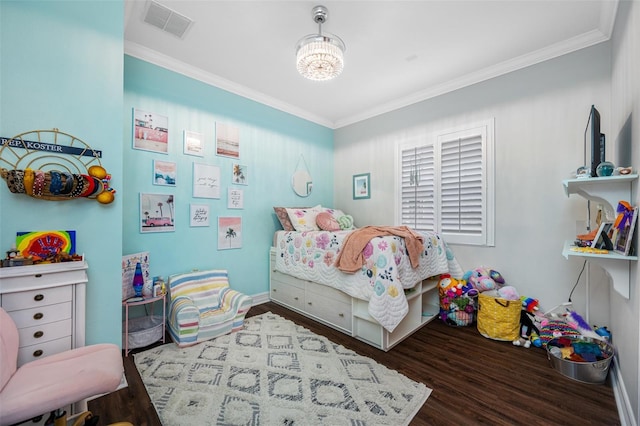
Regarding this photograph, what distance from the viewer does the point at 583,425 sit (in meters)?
1.47

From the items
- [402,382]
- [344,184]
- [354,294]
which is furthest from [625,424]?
[344,184]

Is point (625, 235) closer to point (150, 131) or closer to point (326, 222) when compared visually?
point (326, 222)

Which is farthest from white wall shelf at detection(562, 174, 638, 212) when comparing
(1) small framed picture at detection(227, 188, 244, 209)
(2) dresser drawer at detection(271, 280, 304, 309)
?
(1) small framed picture at detection(227, 188, 244, 209)

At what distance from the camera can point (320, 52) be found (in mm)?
2029

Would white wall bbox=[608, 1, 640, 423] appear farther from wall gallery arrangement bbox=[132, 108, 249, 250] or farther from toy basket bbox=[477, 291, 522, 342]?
wall gallery arrangement bbox=[132, 108, 249, 250]

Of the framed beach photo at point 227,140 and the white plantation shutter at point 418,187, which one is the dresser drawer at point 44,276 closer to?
the framed beach photo at point 227,140

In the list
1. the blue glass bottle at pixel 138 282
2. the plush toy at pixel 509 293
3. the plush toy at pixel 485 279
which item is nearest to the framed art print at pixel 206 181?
the blue glass bottle at pixel 138 282

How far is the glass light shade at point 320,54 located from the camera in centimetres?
204

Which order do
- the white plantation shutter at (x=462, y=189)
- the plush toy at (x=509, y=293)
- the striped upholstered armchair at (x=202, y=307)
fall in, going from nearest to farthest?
the striped upholstered armchair at (x=202, y=307), the plush toy at (x=509, y=293), the white plantation shutter at (x=462, y=189)

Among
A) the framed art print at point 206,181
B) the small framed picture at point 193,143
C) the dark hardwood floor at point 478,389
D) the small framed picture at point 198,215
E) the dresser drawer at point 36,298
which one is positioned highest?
the small framed picture at point 193,143

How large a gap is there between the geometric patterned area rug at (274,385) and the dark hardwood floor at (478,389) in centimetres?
9

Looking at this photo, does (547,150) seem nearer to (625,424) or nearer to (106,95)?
(625,424)

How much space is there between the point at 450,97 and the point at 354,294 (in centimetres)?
269

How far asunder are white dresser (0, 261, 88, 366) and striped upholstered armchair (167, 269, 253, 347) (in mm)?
797
